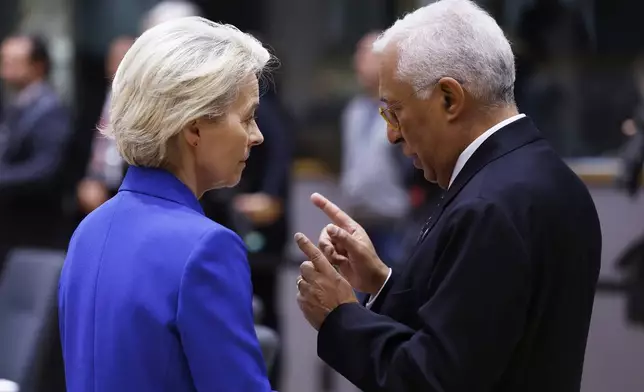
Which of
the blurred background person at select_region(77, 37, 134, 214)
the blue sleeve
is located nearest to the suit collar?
the blurred background person at select_region(77, 37, 134, 214)

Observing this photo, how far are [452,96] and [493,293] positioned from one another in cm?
34

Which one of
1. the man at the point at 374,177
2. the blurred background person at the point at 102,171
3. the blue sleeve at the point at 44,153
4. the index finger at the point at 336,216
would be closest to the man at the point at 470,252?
the index finger at the point at 336,216

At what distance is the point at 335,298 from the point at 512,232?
32cm

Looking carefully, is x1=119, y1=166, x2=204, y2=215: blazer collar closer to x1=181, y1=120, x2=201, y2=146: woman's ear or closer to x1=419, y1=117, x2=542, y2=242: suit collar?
x1=181, y1=120, x2=201, y2=146: woman's ear

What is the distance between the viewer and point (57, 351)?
3.16m

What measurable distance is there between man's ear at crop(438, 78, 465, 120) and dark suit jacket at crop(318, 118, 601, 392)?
8 centimetres

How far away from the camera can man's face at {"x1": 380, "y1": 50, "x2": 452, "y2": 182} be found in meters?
1.87

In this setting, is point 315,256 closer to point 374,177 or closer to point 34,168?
point 374,177

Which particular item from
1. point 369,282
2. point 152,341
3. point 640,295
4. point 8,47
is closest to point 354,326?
point 369,282

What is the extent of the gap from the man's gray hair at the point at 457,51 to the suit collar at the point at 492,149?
0.05 metres

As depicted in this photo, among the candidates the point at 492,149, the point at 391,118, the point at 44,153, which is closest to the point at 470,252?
the point at 492,149

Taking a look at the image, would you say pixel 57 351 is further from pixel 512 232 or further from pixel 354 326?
pixel 512 232

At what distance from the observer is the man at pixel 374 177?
14.9ft

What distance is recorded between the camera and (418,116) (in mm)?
1892
